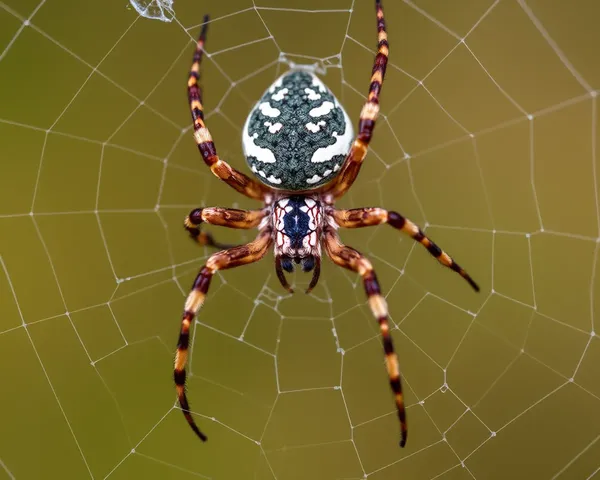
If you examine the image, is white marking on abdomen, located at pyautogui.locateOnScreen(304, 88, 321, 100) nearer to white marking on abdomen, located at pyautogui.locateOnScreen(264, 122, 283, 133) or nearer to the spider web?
white marking on abdomen, located at pyautogui.locateOnScreen(264, 122, 283, 133)

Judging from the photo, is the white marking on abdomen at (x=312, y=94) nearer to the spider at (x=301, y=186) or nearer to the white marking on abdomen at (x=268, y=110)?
the spider at (x=301, y=186)

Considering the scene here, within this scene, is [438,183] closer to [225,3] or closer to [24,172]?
[225,3]

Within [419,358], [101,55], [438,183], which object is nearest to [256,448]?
[419,358]

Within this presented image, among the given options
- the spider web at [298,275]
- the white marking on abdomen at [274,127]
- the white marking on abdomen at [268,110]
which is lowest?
the spider web at [298,275]

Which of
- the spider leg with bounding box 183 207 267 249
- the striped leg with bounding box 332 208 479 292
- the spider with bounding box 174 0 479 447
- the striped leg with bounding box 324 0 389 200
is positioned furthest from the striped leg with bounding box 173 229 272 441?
the striped leg with bounding box 324 0 389 200

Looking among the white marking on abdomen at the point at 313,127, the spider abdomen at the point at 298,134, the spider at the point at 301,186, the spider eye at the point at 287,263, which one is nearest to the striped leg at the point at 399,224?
the spider at the point at 301,186

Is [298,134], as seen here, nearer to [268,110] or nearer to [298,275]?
[268,110]
